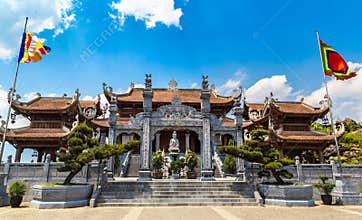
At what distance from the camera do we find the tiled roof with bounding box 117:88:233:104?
23.5 meters

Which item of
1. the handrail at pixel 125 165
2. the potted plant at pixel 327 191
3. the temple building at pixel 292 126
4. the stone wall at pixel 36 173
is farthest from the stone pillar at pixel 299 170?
the handrail at pixel 125 165

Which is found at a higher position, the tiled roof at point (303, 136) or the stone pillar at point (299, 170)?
the tiled roof at point (303, 136)

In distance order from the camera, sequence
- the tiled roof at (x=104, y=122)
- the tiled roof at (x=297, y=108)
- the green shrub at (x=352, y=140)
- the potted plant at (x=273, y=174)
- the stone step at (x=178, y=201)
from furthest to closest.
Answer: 1. the green shrub at (x=352, y=140)
2. the tiled roof at (x=297, y=108)
3. the tiled roof at (x=104, y=122)
4. the stone step at (x=178, y=201)
5. the potted plant at (x=273, y=174)

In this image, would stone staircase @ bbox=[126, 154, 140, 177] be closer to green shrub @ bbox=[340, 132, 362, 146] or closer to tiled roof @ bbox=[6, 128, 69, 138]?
tiled roof @ bbox=[6, 128, 69, 138]

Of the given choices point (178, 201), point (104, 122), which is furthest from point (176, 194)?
point (104, 122)

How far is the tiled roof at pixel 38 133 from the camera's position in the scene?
17.8 m

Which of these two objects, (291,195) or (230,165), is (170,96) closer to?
(230,165)

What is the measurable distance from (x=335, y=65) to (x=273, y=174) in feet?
22.5

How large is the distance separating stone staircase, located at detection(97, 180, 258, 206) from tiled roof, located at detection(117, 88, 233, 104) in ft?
43.8

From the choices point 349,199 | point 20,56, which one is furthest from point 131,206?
point 349,199

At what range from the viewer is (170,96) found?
81.9 ft

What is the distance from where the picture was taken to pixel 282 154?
63.6 ft

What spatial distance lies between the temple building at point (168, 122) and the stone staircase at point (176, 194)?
37.2 inches

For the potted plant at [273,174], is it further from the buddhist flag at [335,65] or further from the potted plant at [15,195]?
the potted plant at [15,195]
